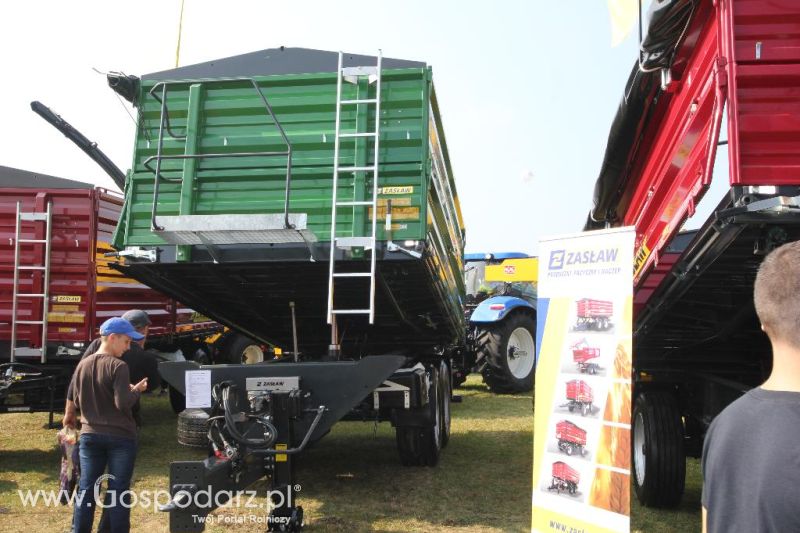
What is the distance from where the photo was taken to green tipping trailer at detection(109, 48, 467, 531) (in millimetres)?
4805

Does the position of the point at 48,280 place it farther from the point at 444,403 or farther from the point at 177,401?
the point at 444,403

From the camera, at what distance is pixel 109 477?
14.0ft

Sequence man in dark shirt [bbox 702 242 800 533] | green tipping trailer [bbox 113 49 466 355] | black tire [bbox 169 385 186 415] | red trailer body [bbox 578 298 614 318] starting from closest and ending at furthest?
1. man in dark shirt [bbox 702 242 800 533]
2. red trailer body [bbox 578 298 614 318]
3. green tipping trailer [bbox 113 49 466 355]
4. black tire [bbox 169 385 186 415]

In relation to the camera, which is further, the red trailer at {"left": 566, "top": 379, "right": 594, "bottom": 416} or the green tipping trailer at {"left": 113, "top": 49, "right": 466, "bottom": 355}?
the green tipping trailer at {"left": 113, "top": 49, "right": 466, "bottom": 355}

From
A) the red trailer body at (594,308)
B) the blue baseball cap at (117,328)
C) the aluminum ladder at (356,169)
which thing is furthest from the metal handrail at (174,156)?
the red trailer body at (594,308)

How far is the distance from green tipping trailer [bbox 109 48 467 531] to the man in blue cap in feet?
1.92

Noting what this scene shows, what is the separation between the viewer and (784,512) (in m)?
1.50

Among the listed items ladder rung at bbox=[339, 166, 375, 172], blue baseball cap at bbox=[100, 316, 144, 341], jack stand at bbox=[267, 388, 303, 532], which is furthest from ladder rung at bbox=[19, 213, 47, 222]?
jack stand at bbox=[267, 388, 303, 532]

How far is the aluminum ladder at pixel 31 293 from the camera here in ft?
23.1

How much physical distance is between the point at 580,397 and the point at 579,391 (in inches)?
1.1

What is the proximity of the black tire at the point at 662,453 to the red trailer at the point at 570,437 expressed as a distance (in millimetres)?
1996

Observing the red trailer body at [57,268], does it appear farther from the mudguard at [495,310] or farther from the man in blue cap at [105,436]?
the mudguard at [495,310]

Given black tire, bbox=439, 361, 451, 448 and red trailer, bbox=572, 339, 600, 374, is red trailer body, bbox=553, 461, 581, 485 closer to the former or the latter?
red trailer, bbox=572, 339, 600, 374

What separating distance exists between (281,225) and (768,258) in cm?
351
